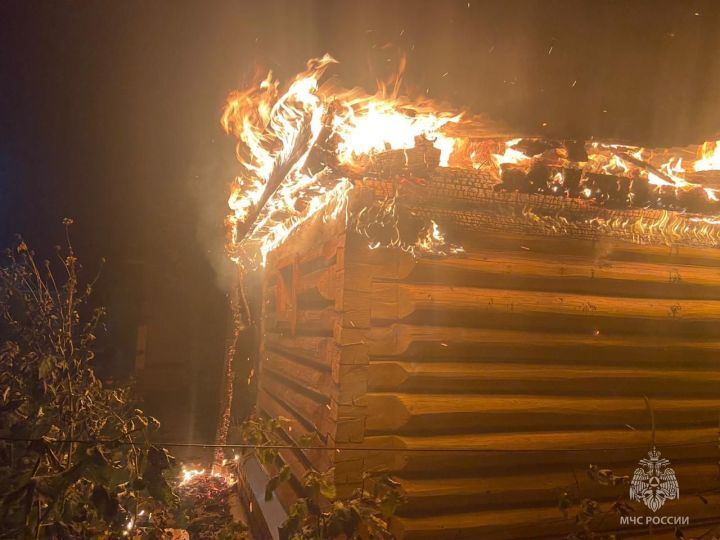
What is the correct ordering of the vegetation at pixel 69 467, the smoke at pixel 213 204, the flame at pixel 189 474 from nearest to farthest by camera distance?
the vegetation at pixel 69 467 → the flame at pixel 189 474 → the smoke at pixel 213 204

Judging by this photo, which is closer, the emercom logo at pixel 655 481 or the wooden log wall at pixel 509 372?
the wooden log wall at pixel 509 372

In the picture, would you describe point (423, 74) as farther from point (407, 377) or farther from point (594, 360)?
point (594, 360)

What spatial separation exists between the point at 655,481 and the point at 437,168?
4015 mm

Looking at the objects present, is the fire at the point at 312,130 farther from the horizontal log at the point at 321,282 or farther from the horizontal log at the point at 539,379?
the horizontal log at the point at 539,379

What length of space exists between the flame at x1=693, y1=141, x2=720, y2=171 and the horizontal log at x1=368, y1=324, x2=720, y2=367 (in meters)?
1.88

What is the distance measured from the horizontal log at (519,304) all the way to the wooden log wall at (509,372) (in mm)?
14

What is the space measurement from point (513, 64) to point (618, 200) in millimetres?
1604

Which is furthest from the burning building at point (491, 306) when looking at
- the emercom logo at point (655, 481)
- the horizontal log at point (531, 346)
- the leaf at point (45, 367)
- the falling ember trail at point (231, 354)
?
the falling ember trail at point (231, 354)


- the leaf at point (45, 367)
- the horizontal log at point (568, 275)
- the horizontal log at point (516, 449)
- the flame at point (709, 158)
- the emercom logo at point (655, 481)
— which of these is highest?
the flame at point (709, 158)

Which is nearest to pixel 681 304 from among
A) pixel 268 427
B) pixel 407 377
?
pixel 407 377

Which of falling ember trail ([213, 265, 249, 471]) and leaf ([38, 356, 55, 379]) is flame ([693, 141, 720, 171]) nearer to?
leaf ([38, 356, 55, 379])

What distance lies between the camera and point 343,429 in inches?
139

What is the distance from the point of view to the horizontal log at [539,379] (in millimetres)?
3781

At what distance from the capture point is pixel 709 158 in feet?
14.3
